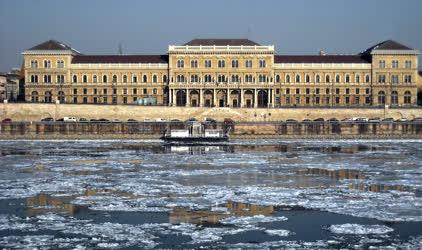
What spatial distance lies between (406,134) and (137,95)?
4887 centimetres

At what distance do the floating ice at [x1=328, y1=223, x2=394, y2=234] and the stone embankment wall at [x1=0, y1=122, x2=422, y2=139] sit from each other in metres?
48.6

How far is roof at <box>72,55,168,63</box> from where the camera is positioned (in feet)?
349

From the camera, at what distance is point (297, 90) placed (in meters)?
104

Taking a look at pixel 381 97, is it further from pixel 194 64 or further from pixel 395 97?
pixel 194 64

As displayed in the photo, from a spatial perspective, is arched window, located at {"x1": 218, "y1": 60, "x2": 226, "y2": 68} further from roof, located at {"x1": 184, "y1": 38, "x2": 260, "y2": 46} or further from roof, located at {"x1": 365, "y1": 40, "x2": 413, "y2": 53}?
roof, located at {"x1": 365, "y1": 40, "x2": 413, "y2": 53}

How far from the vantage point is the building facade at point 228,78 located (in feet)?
338

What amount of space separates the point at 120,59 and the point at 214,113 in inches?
1191

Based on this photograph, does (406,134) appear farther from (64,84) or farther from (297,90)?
(64,84)

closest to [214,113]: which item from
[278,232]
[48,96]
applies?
[48,96]

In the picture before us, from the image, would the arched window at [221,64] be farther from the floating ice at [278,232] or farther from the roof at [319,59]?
the floating ice at [278,232]

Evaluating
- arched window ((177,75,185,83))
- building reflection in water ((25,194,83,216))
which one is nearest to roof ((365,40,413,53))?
arched window ((177,75,185,83))

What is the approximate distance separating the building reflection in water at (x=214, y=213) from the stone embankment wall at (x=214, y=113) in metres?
60.7

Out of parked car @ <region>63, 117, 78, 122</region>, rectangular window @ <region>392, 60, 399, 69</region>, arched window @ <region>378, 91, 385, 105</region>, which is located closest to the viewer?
parked car @ <region>63, 117, 78, 122</region>

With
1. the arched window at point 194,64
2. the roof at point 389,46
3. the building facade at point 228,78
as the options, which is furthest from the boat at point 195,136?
the roof at point 389,46
